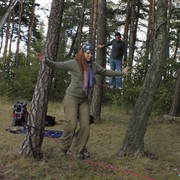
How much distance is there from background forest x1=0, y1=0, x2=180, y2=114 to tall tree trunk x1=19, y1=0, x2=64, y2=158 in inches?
301

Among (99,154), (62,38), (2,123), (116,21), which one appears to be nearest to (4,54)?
(62,38)

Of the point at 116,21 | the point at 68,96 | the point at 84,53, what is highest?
the point at 116,21

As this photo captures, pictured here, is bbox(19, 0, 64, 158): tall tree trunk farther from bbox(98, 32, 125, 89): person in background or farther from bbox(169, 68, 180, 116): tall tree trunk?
bbox(169, 68, 180, 116): tall tree trunk

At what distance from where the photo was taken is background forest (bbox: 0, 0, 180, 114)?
1252 cm

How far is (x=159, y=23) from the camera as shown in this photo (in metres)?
5.25

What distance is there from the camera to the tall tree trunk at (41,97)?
4.64m

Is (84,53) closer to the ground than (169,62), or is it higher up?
closer to the ground

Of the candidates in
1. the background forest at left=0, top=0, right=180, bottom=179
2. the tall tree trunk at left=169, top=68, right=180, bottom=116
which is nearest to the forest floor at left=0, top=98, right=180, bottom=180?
the background forest at left=0, top=0, right=180, bottom=179

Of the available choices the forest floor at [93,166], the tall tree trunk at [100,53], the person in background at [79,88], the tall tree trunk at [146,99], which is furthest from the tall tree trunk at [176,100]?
the person in background at [79,88]

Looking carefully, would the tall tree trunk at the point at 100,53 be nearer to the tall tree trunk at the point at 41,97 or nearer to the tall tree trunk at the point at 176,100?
the tall tree trunk at the point at 176,100

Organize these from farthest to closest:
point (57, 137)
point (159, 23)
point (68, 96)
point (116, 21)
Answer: point (116, 21) < point (57, 137) < point (159, 23) < point (68, 96)

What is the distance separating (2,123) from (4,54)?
12.7 meters

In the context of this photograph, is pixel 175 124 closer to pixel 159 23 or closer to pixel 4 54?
pixel 159 23

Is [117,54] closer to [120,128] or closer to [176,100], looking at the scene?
[120,128]
